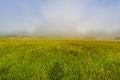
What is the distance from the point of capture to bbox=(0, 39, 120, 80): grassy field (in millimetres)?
16859

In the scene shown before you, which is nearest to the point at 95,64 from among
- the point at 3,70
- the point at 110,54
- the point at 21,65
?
the point at 110,54

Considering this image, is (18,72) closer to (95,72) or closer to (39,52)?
(39,52)

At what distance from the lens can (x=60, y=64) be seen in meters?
18.6

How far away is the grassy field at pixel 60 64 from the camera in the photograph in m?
16.9

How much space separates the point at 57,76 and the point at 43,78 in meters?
1.06

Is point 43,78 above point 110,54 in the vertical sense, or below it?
below

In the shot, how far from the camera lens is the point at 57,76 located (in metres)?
16.8

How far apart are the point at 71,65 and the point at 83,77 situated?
2104 mm

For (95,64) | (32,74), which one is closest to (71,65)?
(95,64)

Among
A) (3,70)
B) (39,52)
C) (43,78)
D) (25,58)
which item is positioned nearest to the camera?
(43,78)

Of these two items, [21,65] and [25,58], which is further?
[25,58]

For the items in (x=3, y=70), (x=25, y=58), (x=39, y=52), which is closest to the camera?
(x=3, y=70)

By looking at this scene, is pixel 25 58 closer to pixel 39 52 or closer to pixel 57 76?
pixel 39 52

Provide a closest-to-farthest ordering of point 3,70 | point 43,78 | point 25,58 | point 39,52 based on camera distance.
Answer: point 43,78 → point 3,70 → point 25,58 → point 39,52
